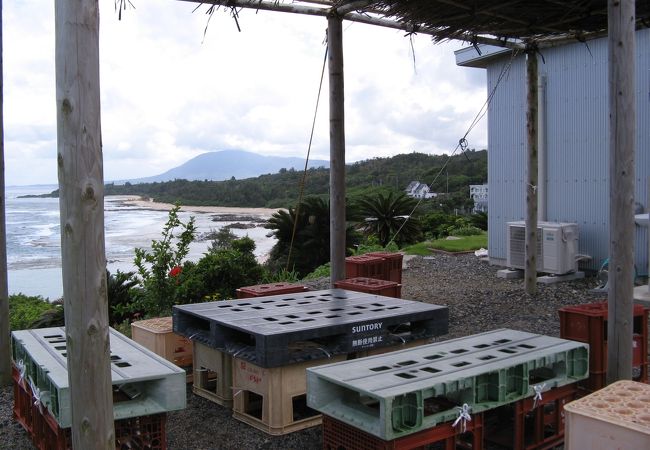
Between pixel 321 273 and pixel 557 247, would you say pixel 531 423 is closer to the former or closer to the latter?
pixel 557 247

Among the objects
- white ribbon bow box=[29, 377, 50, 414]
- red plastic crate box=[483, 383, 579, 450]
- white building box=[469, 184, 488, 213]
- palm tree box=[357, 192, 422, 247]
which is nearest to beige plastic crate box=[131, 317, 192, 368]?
white ribbon bow box=[29, 377, 50, 414]

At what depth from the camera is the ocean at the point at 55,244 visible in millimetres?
18453

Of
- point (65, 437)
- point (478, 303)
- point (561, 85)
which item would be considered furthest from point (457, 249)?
point (65, 437)

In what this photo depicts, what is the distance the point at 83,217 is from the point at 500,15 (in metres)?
6.36

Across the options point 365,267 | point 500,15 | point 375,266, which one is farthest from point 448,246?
point 500,15

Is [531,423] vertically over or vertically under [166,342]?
under

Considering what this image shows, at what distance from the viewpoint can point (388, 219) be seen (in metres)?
23.0

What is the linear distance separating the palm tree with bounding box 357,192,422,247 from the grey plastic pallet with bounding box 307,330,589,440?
Answer: 57.6 ft

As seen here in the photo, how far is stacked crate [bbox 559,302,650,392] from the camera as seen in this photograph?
5.61 meters

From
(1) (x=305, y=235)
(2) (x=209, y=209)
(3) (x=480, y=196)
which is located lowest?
(1) (x=305, y=235)

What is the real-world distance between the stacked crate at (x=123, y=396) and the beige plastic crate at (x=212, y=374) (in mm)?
945

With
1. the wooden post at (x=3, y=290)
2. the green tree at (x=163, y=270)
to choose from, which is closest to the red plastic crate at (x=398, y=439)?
the wooden post at (x=3, y=290)

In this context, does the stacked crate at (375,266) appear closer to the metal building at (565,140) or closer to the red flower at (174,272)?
the red flower at (174,272)

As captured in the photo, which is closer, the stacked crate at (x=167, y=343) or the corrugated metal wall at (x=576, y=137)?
the stacked crate at (x=167, y=343)
